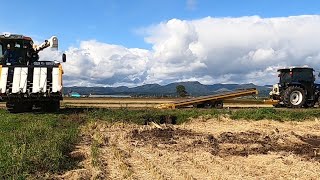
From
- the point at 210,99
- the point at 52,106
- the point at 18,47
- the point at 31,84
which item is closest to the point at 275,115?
the point at 210,99

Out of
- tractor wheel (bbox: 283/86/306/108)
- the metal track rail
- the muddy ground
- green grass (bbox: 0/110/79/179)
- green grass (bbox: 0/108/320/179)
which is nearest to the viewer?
green grass (bbox: 0/110/79/179)

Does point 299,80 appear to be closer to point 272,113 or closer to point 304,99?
point 304,99

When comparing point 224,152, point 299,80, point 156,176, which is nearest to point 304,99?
point 299,80

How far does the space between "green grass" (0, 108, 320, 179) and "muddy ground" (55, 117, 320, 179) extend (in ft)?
1.68

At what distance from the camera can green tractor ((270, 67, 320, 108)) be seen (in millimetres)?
26609

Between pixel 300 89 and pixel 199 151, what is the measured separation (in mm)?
15685

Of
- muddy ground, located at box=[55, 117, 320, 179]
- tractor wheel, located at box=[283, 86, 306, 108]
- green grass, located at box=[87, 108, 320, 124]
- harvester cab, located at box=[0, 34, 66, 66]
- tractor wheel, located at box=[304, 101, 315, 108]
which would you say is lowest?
muddy ground, located at box=[55, 117, 320, 179]

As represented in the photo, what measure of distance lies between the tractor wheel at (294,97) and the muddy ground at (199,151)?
6.39 m

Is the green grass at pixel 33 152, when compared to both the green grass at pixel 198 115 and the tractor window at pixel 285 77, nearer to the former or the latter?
the green grass at pixel 198 115

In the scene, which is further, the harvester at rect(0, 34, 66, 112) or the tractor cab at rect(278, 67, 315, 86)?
the tractor cab at rect(278, 67, 315, 86)

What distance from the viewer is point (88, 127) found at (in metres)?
18.4

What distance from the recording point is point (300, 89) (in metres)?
26.5

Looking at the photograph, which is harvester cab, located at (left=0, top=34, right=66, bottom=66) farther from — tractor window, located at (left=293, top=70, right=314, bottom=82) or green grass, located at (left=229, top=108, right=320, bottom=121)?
tractor window, located at (left=293, top=70, right=314, bottom=82)

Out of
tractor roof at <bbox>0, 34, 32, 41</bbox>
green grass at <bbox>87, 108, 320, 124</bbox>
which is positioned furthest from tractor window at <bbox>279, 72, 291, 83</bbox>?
tractor roof at <bbox>0, 34, 32, 41</bbox>
